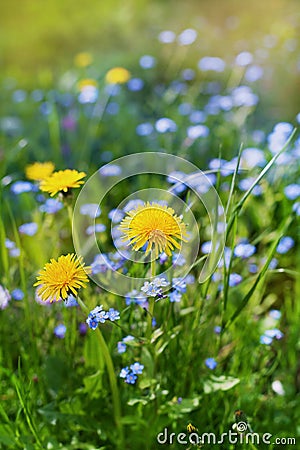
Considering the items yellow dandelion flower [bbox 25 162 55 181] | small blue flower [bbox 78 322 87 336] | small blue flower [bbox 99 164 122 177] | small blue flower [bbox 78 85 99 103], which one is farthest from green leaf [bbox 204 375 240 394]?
small blue flower [bbox 78 85 99 103]

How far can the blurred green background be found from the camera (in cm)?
262

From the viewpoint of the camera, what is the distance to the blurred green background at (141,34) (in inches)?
103

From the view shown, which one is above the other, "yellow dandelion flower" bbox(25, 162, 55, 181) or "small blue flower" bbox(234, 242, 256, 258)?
"yellow dandelion flower" bbox(25, 162, 55, 181)

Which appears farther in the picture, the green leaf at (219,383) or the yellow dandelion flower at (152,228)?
the green leaf at (219,383)

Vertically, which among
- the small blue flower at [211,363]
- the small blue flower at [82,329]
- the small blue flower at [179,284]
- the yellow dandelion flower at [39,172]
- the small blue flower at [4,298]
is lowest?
the small blue flower at [211,363]

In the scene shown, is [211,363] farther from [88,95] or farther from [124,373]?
[88,95]

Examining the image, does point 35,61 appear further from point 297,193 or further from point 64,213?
point 297,193

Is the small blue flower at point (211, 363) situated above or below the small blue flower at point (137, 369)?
above

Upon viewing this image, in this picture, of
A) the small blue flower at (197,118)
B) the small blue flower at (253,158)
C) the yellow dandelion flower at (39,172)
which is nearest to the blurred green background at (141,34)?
the small blue flower at (197,118)

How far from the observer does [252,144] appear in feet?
6.66

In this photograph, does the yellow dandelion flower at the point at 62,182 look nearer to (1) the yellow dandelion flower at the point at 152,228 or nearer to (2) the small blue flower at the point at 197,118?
(1) the yellow dandelion flower at the point at 152,228

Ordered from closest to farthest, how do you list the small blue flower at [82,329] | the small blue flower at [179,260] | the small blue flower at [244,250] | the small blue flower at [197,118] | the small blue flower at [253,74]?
the small blue flower at [179,260]
the small blue flower at [244,250]
the small blue flower at [82,329]
the small blue flower at [197,118]
the small blue flower at [253,74]

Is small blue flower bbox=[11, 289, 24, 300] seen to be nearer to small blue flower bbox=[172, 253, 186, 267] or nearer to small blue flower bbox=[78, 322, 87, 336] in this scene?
small blue flower bbox=[78, 322, 87, 336]

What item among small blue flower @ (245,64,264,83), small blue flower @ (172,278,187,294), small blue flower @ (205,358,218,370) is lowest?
small blue flower @ (205,358,218,370)
